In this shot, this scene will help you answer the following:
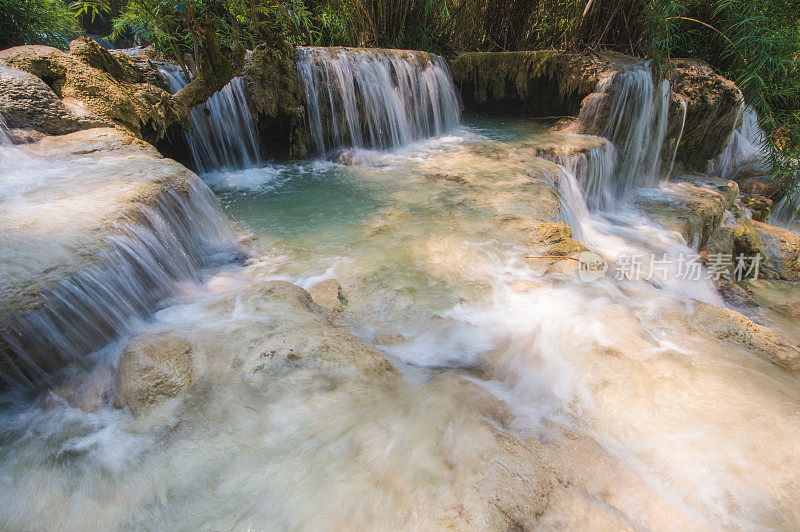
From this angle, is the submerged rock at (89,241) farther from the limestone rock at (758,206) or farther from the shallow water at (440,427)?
the limestone rock at (758,206)

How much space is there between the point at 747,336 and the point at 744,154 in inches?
335

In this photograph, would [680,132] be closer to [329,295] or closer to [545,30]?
[545,30]

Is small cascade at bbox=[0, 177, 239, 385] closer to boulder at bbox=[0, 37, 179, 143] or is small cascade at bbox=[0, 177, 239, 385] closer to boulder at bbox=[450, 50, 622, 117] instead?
boulder at bbox=[0, 37, 179, 143]

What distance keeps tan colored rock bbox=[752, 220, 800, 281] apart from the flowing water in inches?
166

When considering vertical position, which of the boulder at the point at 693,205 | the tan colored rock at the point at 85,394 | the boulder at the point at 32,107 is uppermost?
the boulder at the point at 32,107

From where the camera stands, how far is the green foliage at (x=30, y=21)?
5434 mm

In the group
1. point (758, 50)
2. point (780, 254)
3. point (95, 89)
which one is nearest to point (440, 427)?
point (95, 89)

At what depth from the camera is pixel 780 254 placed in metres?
5.81

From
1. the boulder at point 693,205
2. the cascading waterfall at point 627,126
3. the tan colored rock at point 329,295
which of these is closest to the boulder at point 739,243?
the boulder at point 693,205

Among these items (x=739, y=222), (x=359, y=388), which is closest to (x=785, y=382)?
(x=359, y=388)

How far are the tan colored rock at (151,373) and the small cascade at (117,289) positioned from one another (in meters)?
0.38

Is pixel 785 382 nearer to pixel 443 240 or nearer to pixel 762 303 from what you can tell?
pixel 443 240

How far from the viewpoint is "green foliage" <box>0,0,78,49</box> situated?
5434 millimetres

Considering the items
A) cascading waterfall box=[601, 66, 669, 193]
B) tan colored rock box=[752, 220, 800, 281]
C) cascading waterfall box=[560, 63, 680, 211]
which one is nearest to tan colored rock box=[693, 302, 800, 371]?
cascading waterfall box=[560, 63, 680, 211]
